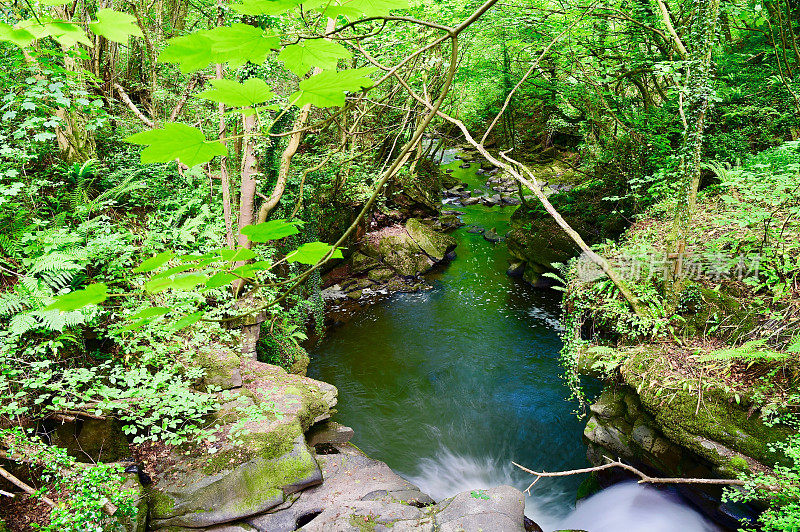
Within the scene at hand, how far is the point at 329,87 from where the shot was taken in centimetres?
71

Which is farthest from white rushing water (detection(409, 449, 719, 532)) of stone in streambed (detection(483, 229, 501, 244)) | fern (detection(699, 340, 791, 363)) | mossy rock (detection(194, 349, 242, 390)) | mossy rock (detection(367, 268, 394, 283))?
stone in streambed (detection(483, 229, 501, 244))

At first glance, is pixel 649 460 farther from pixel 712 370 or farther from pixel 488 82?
pixel 488 82

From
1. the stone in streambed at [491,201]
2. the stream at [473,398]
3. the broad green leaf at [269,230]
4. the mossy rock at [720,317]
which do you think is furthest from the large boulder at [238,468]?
the stone in streambed at [491,201]

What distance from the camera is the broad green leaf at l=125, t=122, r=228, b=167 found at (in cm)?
62

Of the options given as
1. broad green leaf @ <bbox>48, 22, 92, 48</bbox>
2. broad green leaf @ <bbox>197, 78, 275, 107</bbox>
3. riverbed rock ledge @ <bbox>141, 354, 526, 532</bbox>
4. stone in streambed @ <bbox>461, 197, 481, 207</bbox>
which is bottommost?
stone in streambed @ <bbox>461, 197, 481, 207</bbox>

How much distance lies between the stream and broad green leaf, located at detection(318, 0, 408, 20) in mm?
6215

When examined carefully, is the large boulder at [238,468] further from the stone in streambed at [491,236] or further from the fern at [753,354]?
the stone in streambed at [491,236]

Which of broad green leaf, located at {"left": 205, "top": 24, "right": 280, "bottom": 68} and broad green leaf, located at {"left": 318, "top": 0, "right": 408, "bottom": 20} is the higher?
broad green leaf, located at {"left": 318, "top": 0, "right": 408, "bottom": 20}

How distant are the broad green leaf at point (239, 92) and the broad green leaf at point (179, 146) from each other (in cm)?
8

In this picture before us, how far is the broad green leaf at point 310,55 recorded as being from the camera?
2.38 ft

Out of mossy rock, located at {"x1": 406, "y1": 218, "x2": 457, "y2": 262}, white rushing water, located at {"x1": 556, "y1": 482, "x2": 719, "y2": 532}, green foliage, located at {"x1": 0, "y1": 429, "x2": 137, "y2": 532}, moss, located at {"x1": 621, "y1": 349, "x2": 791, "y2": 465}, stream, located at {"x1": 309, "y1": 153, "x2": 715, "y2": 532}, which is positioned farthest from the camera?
mossy rock, located at {"x1": 406, "y1": 218, "x2": 457, "y2": 262}

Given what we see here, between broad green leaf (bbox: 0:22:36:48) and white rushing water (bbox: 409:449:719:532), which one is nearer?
broad green leaf (bbox: 0:22:36:48)

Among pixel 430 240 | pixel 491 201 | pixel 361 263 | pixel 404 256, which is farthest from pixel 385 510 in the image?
pixel 491 201

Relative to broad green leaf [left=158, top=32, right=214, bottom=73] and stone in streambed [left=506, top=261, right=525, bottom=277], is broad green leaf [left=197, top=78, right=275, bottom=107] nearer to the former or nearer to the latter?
broad green leaf [left=158, top=32, right=214, bottom=73]
